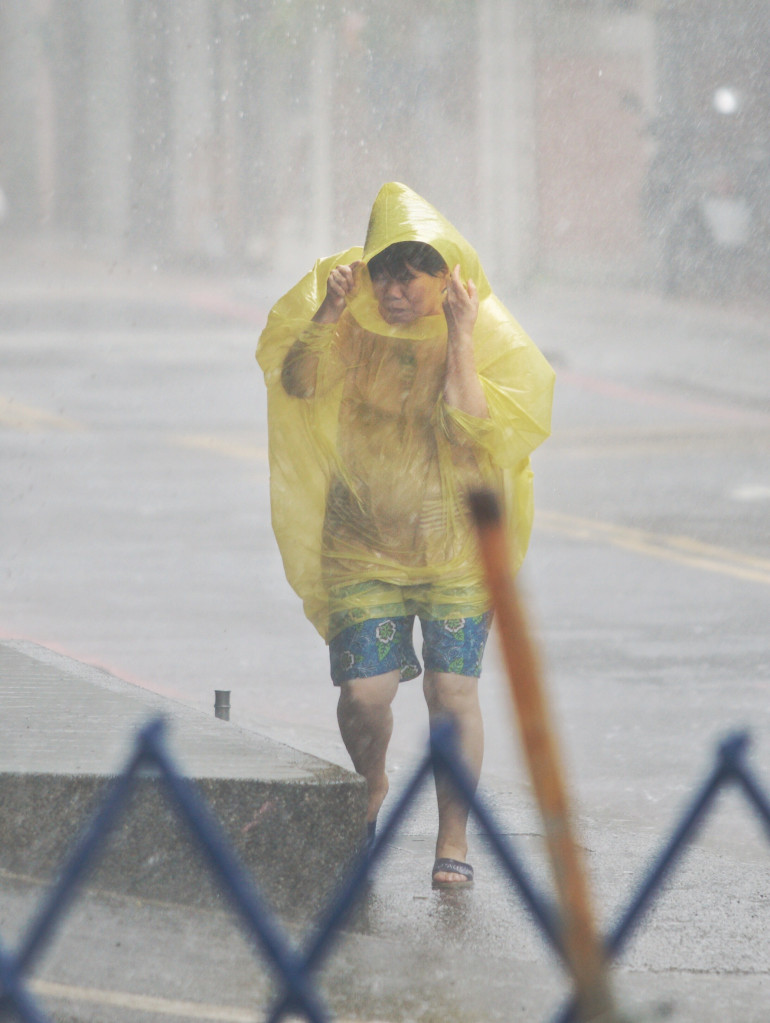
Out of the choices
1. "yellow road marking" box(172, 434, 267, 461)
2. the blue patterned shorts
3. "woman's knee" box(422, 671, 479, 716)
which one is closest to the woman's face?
the blue patterned shorts

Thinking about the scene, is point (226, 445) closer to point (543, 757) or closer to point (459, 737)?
point (459, 737)

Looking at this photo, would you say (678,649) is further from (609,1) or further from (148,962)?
(609,1)

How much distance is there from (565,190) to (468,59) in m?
3.17

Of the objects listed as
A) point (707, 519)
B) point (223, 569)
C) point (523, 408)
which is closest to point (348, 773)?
point (523, 408)

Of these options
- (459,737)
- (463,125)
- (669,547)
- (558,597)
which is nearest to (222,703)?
(459,737)

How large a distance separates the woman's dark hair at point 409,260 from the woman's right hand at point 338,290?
0.21 ft

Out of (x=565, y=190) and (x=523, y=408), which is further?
(x=565, y=190)

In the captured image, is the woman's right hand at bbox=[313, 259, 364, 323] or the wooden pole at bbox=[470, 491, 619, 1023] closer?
the wooden pole at bbox=[470, 491, 619, 1023]

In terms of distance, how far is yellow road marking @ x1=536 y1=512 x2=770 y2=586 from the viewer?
9102 millimetres

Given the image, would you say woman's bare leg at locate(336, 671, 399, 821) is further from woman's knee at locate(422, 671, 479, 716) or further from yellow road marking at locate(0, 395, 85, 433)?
yellow road marking at locate(0, 395, 85, 433)

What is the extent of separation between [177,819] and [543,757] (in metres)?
1.71

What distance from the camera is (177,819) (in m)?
3.74

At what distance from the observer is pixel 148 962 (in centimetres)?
345

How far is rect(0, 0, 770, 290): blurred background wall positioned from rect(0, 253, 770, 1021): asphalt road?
7.98 metres
